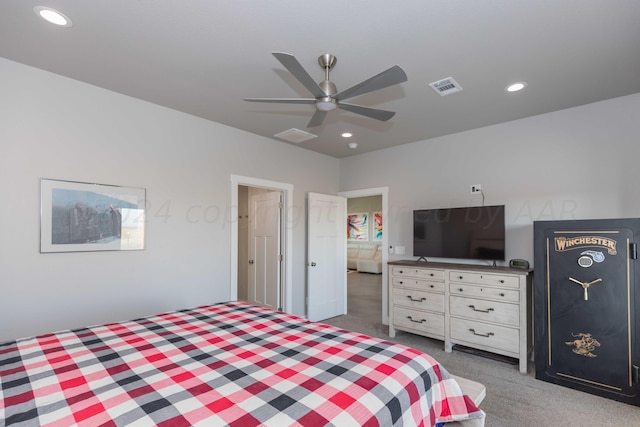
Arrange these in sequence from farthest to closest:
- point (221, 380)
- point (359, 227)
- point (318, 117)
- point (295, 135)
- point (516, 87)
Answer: point (359, 227) → point (295, 135) → point (516, 87) → point (318, 117) → point (221, 380)

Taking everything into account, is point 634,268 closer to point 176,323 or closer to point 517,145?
point 517,145

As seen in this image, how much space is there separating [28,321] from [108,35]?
2.26 m

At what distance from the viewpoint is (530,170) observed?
3551 mm

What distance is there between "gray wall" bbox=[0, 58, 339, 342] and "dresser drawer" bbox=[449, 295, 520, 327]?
2.68 m

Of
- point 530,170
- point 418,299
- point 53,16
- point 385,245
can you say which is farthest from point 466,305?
point 53,16

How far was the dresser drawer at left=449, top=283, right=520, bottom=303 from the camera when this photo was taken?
318 centimetres

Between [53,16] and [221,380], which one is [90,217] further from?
[221,380]

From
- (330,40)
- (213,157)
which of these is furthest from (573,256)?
(213,157)

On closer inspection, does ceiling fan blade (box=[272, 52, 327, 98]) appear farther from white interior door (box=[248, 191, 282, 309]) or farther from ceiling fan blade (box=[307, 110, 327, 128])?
white interior door (box=[248, 191, 282, 309])

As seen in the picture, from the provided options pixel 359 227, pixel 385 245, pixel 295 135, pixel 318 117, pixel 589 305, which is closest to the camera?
pixel 318 117

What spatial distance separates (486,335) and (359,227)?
7.40 m

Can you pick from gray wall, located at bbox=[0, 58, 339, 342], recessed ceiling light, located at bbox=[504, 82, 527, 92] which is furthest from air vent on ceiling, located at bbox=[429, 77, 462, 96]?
gray wall, located at bbox=[0, 58, 339, 342]

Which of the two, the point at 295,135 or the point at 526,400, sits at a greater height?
the point at 295,135

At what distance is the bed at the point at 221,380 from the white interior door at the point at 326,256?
279cm
